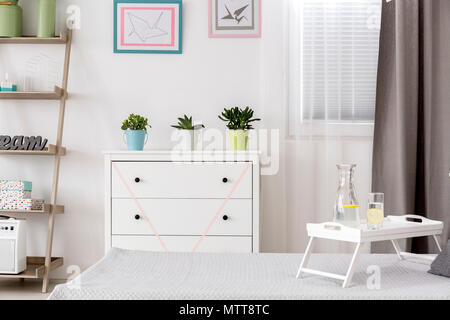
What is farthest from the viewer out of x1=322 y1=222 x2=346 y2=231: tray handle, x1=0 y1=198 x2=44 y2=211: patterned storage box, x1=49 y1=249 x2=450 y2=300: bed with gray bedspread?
x1=0 y1=198 x2=44 y2=211: patterned storage box

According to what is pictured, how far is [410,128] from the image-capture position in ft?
9.61

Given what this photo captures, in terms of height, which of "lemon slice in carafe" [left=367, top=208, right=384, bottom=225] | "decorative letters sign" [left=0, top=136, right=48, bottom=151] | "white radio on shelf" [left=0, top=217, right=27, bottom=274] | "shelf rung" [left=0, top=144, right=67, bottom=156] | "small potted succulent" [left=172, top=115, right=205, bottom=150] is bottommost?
"white radio on shelf" [left=0, top=217, right=27, bottom=274]

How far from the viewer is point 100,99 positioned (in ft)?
10.7

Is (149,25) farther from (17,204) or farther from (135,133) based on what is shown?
(17,204)

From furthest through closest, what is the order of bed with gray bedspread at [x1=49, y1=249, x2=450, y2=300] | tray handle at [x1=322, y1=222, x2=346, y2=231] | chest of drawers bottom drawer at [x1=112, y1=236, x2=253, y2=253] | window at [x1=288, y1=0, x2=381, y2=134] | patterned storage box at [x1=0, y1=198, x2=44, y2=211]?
window at [x1=288, y1=0, x2=381, y2=134] → patterned storage box at [x1=0, y1=198, x2=44, y2=211] → chest of drawers bottom drawer at [x1=112, y1=236, x2=253, y2=253] → tray handle at [x1=322, y1=222, x2=346, y2=231] → bed with gray bedspread at [x1=49, y1=249, x2=450, y2=300]

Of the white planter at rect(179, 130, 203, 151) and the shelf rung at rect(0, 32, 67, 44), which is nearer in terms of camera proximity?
the white planter at rect(179, 130, 203, 151)

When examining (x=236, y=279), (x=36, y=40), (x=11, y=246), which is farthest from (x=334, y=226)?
(x=36, y=40)

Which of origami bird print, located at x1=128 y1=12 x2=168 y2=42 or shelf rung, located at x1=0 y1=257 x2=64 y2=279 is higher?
origami bird print, located at x1=128 y1=12 x2=168 y2=42

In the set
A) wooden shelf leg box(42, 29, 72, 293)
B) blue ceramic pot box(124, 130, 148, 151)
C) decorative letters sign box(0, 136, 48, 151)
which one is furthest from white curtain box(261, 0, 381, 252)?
decorative letters sign box(0, 136, 48, 151)

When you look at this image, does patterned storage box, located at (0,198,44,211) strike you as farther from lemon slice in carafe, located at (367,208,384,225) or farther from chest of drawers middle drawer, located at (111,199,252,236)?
lemon slice in carafe, located at (367,208,384,225)

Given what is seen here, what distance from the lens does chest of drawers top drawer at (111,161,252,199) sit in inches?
109

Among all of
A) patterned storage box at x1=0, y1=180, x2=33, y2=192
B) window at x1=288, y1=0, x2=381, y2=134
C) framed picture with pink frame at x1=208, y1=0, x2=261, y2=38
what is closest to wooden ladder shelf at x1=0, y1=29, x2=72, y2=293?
patterned storage box at x1=0, y1=180, x2=33, y2=192

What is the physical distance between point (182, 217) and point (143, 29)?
3.99 feet
